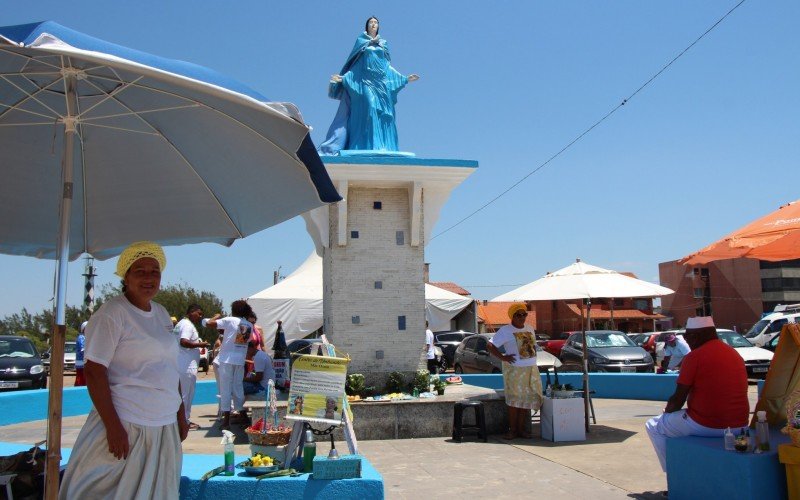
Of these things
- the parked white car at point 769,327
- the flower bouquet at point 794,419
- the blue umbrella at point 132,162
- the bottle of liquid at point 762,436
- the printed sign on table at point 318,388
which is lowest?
the bottle of liquid at point 762,436

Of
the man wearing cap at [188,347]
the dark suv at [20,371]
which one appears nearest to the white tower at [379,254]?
the man wearing cap at [188,347]

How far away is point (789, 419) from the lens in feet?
16.1

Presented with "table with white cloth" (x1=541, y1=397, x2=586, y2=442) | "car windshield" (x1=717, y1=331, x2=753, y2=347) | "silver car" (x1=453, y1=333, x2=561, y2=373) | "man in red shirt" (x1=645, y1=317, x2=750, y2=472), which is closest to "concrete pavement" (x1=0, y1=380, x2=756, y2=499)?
"table with white cloth" (x1=541, y1=397, x2=586, y2=442)

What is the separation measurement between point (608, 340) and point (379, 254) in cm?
933

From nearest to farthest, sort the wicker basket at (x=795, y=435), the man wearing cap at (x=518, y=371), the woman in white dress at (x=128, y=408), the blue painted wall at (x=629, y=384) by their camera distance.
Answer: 1. the woman in white dress at (x=128, y=408)
2. the wicker basket at (x=795, y=435)
3. the man wearing cap at (x=518, y=371)
4. the blue painted wall at (x=629, y=384)

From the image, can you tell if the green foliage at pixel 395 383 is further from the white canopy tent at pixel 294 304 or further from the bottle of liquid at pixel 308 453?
the white canopy tent at pixel 294 304

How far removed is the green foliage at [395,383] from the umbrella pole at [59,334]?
254 inches

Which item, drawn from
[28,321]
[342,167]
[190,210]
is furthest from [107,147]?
[28,321]

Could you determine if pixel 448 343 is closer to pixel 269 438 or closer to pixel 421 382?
pixel 421 382

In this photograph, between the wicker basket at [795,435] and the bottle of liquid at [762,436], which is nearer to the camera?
the wicker basket at [795,435]

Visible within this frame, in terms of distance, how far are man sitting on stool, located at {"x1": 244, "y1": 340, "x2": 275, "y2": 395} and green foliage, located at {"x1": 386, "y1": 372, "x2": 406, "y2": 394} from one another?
1950mm

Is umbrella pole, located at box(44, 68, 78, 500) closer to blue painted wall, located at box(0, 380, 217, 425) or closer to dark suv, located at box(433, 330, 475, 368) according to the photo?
blue painted wall, located at box(0, 380, 217, 425)

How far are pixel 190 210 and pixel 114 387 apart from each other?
2032 millimetres

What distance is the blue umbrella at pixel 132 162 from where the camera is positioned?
13.3 ft
